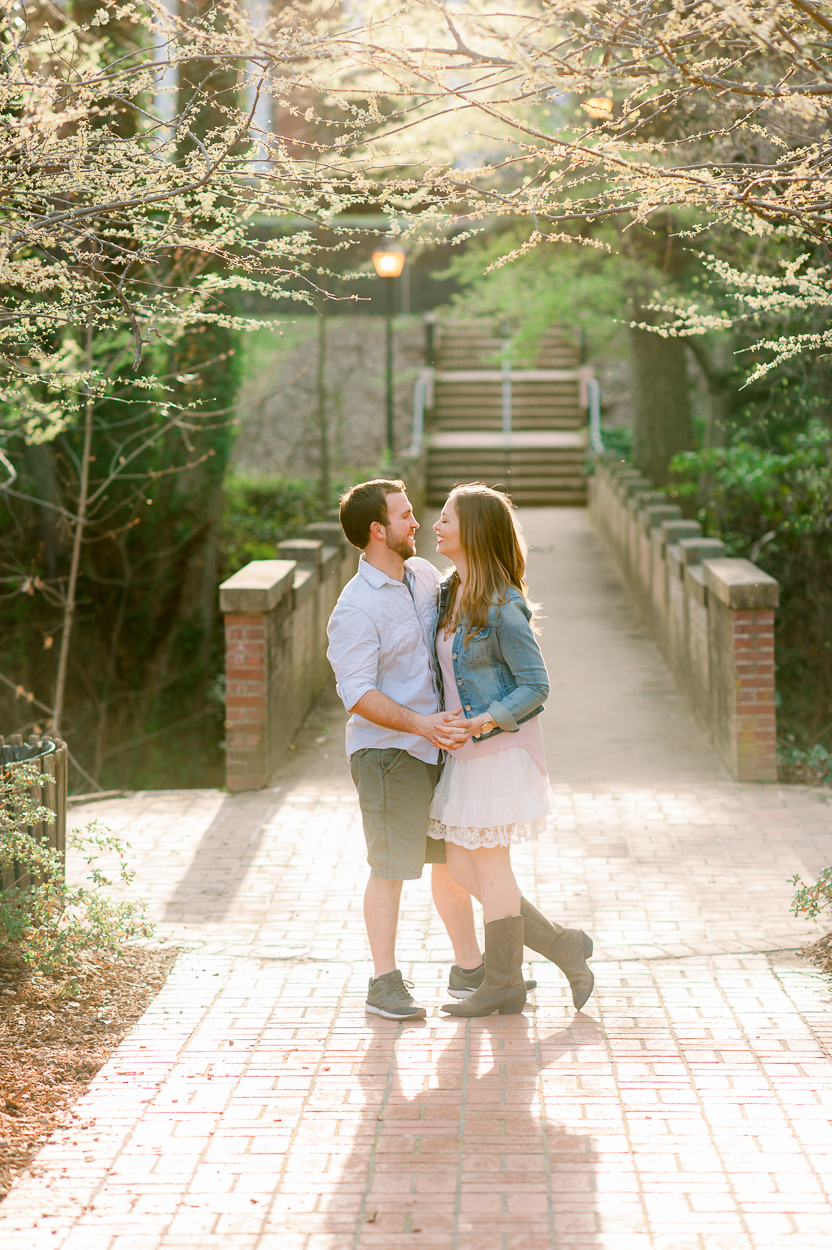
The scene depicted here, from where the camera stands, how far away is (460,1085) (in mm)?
3863

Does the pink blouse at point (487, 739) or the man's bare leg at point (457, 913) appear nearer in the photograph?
the pink blouse at point (487, 739)

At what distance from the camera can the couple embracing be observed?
4191 mm

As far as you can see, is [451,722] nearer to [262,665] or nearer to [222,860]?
[222,860]

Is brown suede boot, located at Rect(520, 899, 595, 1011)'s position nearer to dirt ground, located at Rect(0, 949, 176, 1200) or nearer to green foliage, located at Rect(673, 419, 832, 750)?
dirt ground, located at Rect(0, 949, 176, 1200)

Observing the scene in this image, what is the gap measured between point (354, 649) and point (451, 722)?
16.7 inches

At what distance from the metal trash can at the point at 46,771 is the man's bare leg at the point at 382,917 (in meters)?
1.33

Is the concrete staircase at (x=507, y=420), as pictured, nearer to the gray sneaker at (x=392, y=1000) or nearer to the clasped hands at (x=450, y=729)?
the gray sneaker at (x=392, y=1000)

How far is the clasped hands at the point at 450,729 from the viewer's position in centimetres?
410

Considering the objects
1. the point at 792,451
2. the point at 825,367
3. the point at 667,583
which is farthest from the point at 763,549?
the point at 825,367

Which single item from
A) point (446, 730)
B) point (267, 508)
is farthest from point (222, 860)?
point (267, 508)

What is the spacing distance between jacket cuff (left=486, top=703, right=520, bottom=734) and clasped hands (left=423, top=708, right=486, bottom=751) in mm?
41

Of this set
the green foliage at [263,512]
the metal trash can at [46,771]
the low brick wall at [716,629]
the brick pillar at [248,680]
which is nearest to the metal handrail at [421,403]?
the green foliage at [263,512]

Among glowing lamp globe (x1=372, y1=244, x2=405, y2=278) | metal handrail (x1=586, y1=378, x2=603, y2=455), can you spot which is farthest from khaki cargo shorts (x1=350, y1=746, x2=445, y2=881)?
metal handrail (x1=586, y1=378, x2=603, y2=455)

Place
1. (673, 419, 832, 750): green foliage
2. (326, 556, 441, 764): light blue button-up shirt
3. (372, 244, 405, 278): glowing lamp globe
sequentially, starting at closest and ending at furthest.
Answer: (326, 556, 441, 764): light blue button-up shirt → (673, 419, 832, 750): green foliage → (372, 244, 405, 278): glowing lamp globe
